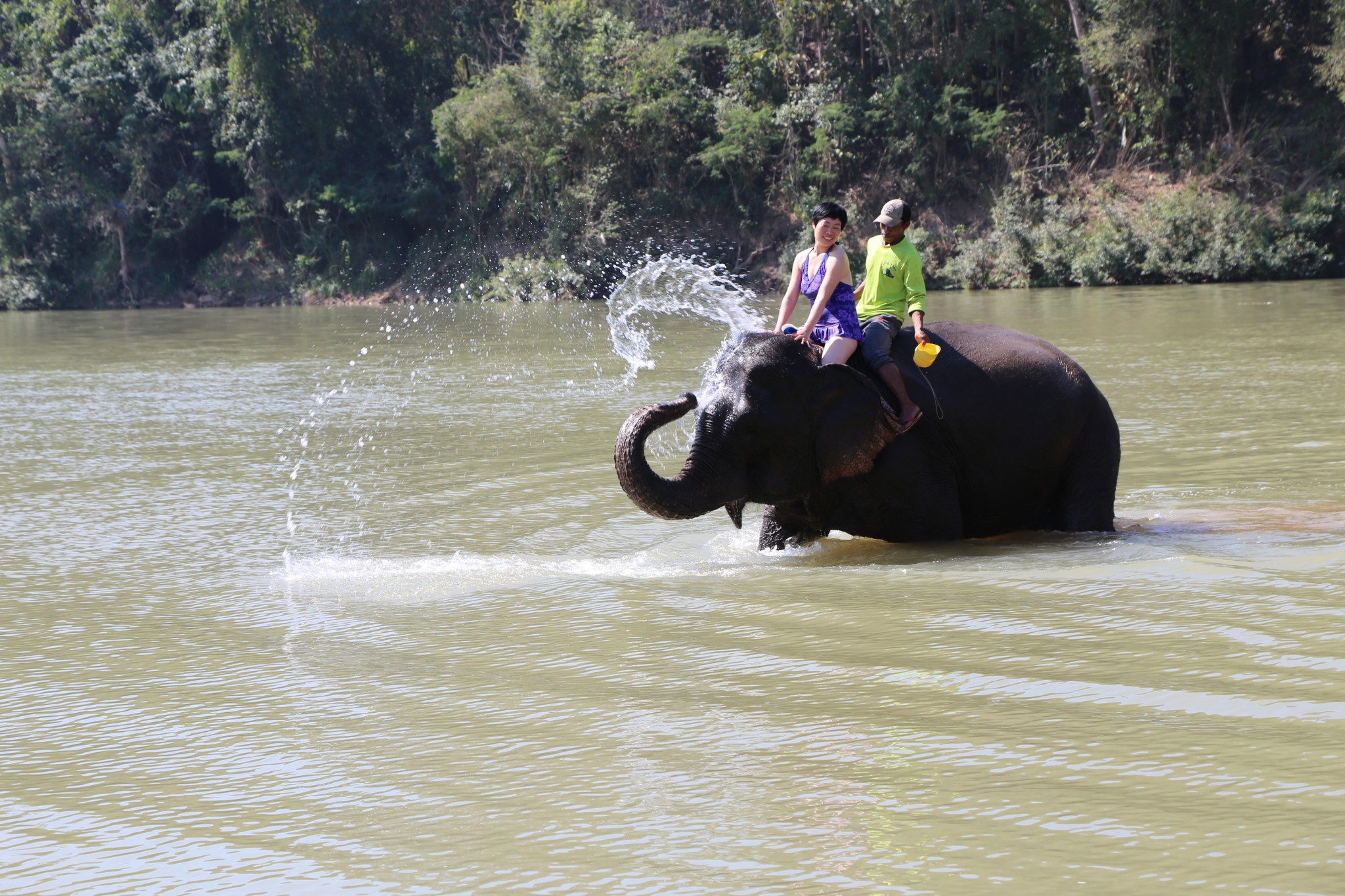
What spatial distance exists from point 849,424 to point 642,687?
86.5 inches

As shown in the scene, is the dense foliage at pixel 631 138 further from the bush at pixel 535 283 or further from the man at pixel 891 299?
the man at pixel 891 299

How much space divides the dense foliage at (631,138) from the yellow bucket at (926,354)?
27.0 m

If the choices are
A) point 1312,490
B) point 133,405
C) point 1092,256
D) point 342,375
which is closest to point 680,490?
point 1312,490

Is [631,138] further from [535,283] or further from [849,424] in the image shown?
[849,424]

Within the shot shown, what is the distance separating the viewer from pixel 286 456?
10.4 metres

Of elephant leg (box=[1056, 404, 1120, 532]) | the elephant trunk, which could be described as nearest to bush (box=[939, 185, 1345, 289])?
elephant leg (box=[1056, 404, 1120, 532])

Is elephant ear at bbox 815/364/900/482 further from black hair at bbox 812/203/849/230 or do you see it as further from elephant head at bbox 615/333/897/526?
black hair at bbox 812/203/849/230

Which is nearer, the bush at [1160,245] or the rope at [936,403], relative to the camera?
the rope at [936,403]

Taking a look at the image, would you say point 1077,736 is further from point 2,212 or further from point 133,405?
point 2,212

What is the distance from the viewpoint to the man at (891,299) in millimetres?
6352

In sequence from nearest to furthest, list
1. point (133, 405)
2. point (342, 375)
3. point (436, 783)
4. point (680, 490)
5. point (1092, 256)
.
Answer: point (436, 783), point (680, 490), point (133, 405), point (342, 375), point (1092, 256)

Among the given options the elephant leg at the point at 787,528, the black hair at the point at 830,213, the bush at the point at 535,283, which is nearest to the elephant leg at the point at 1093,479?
the elephant leg at the point at 787,528

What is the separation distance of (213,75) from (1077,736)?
164 ft

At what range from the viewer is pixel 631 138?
44.1 metres
